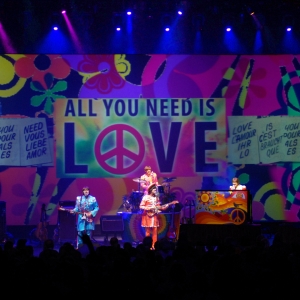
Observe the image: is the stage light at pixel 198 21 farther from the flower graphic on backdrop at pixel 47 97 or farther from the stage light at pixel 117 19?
the flower graphic on backdrop at pixel 47 97

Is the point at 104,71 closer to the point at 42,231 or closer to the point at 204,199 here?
the point at 42,231

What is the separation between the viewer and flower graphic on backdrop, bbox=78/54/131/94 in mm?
16094

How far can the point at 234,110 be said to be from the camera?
53.1ft

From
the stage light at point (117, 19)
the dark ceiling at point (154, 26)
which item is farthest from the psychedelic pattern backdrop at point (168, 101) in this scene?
the stage light at point (117, 19)

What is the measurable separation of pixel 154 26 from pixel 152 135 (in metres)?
2.73

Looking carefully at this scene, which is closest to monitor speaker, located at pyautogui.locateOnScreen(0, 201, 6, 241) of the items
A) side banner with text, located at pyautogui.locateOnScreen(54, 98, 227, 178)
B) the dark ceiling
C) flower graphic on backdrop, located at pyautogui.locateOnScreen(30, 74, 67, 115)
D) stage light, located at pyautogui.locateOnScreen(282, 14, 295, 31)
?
side banner with text, located at pyautogui.locateOnScreen(54, 98, 227, 178)

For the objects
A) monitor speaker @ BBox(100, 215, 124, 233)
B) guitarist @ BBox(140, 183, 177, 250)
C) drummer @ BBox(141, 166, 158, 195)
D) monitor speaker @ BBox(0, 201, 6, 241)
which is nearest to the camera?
guitarist @ BBox(140, 183, 177, 250)

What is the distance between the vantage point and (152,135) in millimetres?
16172

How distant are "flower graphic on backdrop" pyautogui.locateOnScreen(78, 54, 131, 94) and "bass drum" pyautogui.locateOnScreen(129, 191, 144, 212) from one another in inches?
115

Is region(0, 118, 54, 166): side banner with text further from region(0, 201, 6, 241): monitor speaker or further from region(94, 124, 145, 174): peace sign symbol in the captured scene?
region(0, 201, 6, 241): monitor speaker

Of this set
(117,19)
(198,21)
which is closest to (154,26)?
(117,19)

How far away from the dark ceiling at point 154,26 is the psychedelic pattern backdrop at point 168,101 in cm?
25

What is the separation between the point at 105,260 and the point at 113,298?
1250mm

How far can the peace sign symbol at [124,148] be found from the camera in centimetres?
1617
